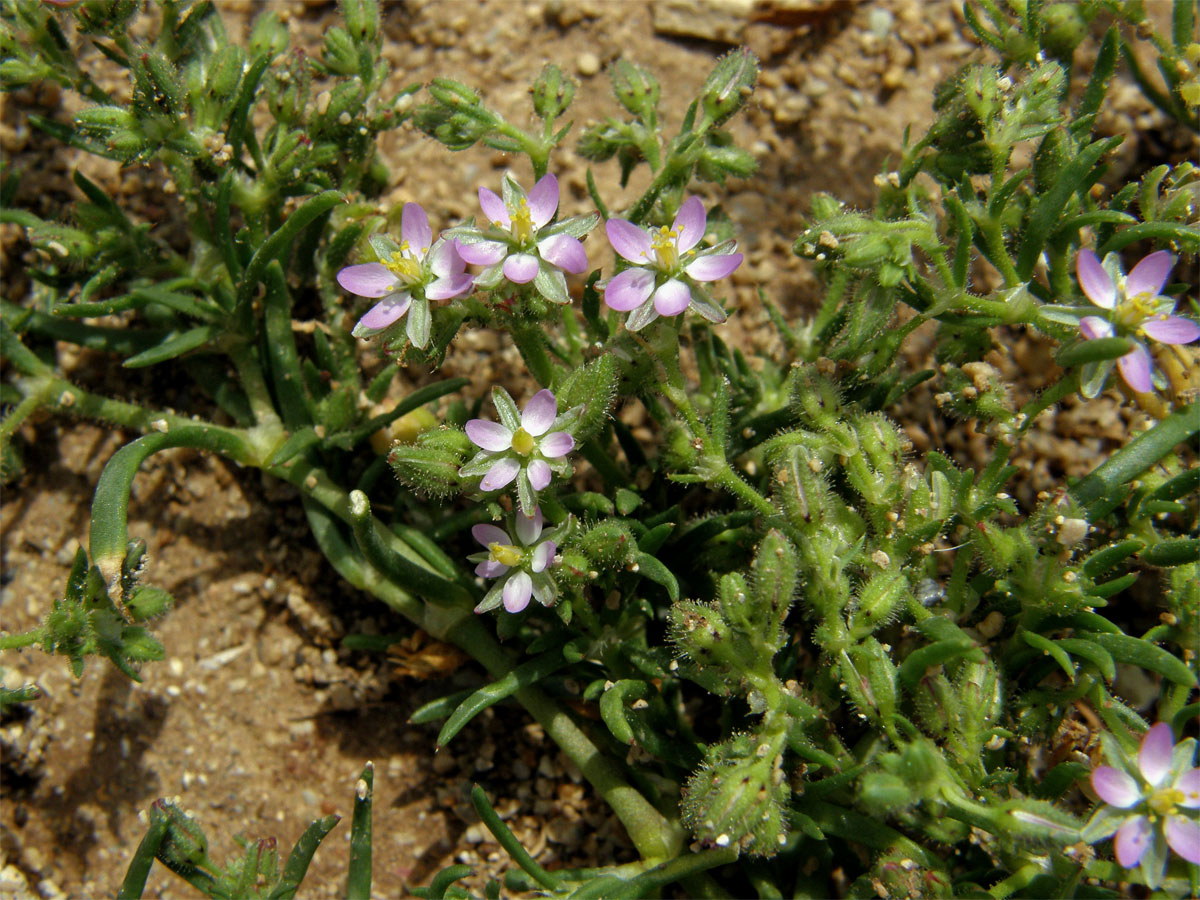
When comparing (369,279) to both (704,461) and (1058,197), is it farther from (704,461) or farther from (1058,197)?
(1058,197)

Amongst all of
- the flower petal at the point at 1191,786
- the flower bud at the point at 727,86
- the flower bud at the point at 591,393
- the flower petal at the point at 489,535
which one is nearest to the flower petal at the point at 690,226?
the flower bud at the point at 591,393

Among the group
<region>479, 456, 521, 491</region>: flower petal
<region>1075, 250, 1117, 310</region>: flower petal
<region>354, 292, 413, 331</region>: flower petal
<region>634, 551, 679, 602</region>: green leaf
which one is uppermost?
<region>1075, 250, 1117, 310</region>: flower petal

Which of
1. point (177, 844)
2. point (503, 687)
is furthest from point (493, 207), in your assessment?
point (177, 844)

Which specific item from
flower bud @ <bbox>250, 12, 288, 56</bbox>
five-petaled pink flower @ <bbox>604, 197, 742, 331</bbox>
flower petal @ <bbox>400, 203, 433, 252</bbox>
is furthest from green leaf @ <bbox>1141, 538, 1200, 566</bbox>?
flower bud @ <bbox>250, 12, 288, 56</bbox>

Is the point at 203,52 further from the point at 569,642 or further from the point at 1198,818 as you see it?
the point at 1198,818

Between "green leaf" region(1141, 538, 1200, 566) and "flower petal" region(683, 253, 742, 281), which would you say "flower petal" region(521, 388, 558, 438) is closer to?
"flower petal" region(683, 253, 742, 281)

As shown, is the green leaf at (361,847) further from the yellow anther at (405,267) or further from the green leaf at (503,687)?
the yellow anther at (405,267)

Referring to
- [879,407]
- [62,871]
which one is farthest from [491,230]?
[62,871]
